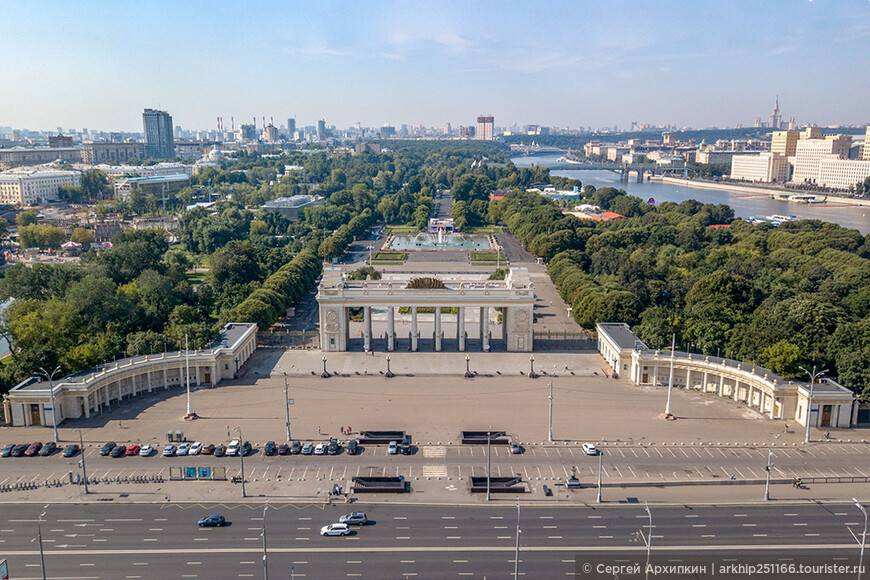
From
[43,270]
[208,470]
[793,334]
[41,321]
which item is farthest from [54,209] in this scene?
[793,334]

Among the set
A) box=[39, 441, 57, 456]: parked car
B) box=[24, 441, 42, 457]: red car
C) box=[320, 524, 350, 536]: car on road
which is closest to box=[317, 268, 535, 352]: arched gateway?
box=[39, 441, 57, 456]: parked car

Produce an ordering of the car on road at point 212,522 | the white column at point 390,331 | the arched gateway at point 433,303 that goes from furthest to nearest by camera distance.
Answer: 1. the white column at point 390,331
2. the arched gateway at point 433,303
3. the car on road at point 212,522

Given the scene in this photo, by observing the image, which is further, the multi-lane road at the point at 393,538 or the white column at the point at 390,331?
the white column at the point at 390,331

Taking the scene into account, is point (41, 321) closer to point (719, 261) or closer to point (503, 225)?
point (719, 261)

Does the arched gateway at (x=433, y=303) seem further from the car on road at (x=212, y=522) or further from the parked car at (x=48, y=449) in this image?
the car on road at (x=212, y=522)

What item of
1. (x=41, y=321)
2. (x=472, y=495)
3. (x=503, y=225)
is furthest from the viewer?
(x=503, y=225)

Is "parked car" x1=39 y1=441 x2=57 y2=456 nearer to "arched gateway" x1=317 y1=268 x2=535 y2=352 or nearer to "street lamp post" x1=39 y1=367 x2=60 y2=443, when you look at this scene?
"street lamp post" x1=39 y1=367 x2=60 y2=443

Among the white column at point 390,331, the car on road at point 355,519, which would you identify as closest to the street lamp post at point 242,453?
the car on road at point 355,519
